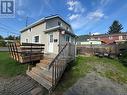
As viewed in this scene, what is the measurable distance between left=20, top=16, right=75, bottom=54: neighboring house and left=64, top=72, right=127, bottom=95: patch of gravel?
6.53m

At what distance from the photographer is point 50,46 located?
1634cm

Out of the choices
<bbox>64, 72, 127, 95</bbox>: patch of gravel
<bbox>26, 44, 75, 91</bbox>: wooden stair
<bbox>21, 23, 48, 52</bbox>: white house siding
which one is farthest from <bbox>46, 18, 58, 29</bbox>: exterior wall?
<bbox>64, 72, 127, 95</bbox>: patch of gravel

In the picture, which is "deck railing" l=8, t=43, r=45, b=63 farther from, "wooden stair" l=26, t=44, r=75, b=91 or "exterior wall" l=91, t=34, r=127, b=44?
"exterior wall" l=91, t=34, r=127, b=44

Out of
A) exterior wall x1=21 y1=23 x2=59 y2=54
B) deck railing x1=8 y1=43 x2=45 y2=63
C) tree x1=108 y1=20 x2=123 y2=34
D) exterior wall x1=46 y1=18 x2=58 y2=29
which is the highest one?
tree x1=108 y1=20 x2=123 y2=34

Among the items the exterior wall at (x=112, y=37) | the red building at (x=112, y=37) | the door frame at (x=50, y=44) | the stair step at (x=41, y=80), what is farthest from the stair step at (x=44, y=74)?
the exterior wall at (x=112, y=37)

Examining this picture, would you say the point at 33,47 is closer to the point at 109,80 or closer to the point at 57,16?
the point at 109,80

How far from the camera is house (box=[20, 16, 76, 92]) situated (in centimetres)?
724

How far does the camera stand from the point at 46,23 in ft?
57.6

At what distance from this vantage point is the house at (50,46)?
724cm

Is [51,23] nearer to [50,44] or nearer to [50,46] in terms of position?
[50,44]

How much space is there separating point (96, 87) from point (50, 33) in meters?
10.2

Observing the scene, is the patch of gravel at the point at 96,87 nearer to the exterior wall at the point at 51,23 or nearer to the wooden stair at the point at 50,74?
the wooden stair at the point at 50,74

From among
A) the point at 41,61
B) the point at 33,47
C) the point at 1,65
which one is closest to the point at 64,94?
the point at 41,61

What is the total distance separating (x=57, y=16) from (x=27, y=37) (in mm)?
6087
